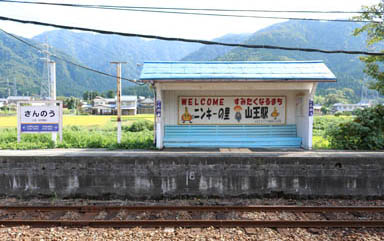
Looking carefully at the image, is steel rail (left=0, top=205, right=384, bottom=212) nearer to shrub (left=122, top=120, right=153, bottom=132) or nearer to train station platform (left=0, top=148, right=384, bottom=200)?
train station platform (left=0, top=148, right=384, bottom=200)

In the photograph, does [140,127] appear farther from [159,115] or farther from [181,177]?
[181,177]

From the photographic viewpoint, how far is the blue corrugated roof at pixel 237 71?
959 cm

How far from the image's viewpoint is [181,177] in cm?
801

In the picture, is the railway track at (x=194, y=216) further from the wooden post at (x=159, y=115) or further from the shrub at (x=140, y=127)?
the shrub at (x=140, y=127)

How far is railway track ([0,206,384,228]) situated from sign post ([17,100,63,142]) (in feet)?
12.7

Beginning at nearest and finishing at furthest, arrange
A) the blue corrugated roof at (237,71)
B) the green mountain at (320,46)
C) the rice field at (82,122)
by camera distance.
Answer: the blue corrugated roof at (237,71), the rice field at (82,122), the green mountain at (320,46)

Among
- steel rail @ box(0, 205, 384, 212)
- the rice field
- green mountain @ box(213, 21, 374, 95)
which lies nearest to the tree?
steel rail @ box(0, 205, 384, 212)

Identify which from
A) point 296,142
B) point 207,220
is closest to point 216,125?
point 296,142

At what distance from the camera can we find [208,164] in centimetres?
802

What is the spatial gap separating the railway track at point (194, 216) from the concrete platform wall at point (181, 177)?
112 centimetres

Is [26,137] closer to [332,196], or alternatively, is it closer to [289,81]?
[289,81]

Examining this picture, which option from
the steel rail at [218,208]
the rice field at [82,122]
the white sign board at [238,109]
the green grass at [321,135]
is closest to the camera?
the steel rail at [218,208]

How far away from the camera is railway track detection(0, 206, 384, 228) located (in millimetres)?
5992

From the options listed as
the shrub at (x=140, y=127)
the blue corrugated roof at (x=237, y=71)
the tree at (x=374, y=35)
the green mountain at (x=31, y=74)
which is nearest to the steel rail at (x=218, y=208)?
the blue corrugated roof at (x=237, y=71)
